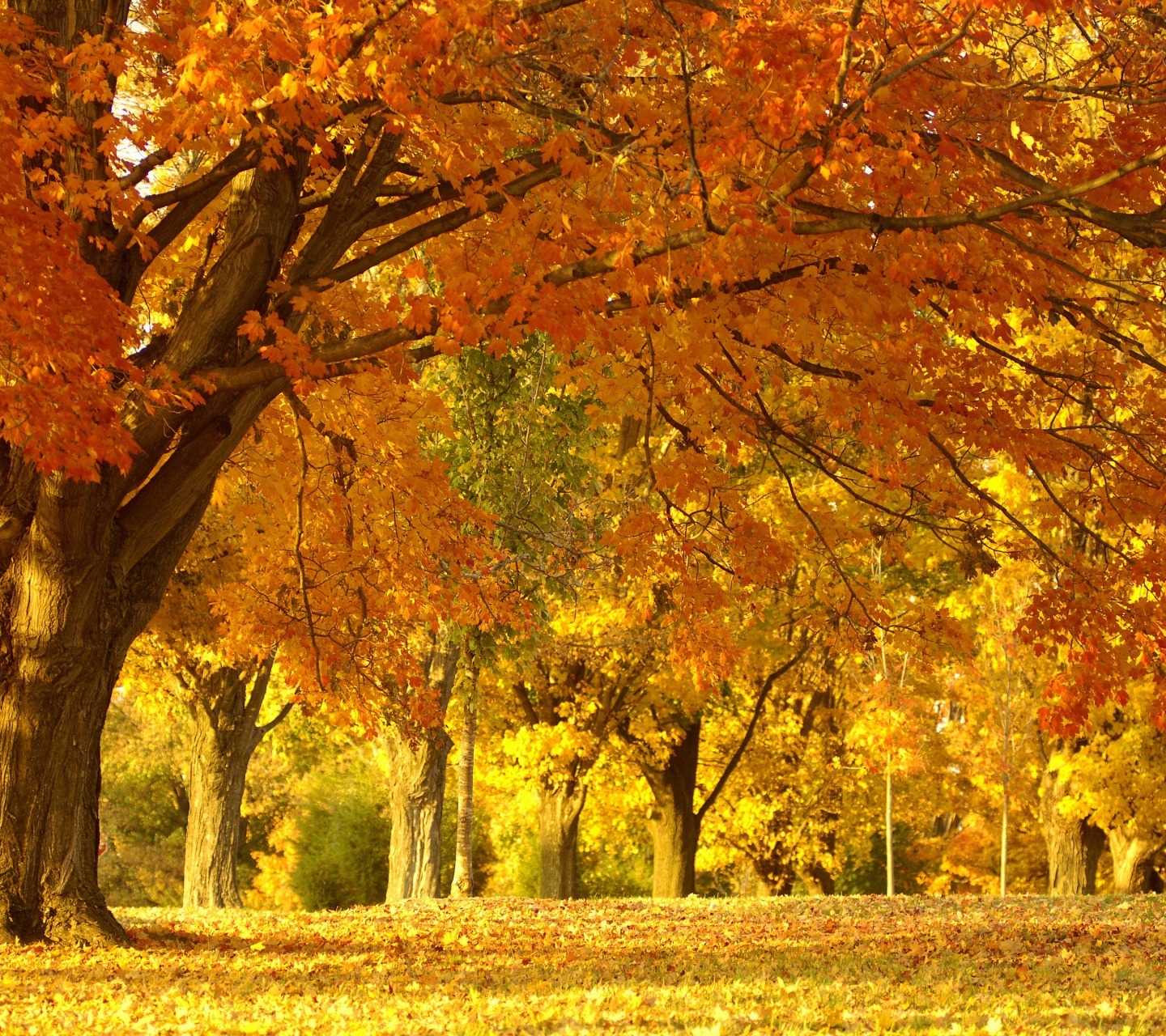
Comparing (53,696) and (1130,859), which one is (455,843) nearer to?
(1130,859)

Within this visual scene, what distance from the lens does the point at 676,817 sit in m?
20.8

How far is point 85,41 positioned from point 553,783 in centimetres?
1571

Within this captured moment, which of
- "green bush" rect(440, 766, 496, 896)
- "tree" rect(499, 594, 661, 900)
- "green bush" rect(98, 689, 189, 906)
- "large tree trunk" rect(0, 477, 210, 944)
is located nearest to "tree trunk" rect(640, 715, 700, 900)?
"tree" rect(499, 594, 661, 900)

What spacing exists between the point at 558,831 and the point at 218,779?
6.13m

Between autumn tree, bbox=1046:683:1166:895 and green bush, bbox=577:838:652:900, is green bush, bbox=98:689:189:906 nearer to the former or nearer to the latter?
green bush, bbox=577:838:652:900

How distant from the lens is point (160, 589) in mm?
8570

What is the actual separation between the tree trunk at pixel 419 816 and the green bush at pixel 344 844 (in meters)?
11.4

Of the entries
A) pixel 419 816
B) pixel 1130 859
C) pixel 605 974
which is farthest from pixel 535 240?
pixel 1130 859

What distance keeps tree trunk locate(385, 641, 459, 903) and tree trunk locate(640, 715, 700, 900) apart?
16.3 ft

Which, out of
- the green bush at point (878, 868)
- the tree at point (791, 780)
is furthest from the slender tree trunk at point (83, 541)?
the green bush at point (878, 868)

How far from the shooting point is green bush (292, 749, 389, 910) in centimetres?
2791

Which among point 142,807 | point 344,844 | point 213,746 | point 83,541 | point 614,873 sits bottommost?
point 614,873

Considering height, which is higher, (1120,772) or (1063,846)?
(1120,772)

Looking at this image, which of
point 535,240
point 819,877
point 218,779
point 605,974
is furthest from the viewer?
point 819,877
